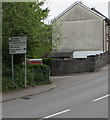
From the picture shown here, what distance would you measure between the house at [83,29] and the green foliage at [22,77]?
2088 cm

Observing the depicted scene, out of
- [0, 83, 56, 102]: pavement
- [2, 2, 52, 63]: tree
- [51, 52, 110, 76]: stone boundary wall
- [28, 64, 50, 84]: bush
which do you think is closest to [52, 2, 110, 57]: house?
[51, 52, 110, 76]: stone boundary wall

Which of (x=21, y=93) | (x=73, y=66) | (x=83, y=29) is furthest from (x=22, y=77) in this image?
(x=83, y=29)

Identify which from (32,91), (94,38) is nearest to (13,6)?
(32,91)

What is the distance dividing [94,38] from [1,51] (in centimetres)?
2551

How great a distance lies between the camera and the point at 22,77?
16922mm

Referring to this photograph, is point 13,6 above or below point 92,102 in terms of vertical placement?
above

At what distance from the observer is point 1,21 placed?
14.8 meters

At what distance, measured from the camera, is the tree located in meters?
15.1

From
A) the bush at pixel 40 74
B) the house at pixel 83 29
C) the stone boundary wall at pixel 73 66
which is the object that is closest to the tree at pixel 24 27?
the bush at pixel 40 74

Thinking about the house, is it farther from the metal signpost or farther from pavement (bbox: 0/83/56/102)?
pavement (bbox: 0/83/56/102)

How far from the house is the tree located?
22.0 meters

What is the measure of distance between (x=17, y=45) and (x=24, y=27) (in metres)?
1.71

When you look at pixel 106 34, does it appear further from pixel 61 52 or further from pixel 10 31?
pixel 10 31

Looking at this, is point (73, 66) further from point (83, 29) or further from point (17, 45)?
point (83, 29)
